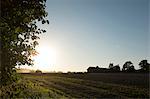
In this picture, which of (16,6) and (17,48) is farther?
(17,48)

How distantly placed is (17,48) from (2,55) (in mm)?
1126

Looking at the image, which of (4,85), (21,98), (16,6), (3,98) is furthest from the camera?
(4,85)

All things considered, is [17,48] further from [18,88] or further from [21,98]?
[21,98]

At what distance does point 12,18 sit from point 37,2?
1965 millimetres

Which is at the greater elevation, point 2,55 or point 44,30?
point 44,30

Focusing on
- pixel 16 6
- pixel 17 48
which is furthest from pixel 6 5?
pixel 17 48

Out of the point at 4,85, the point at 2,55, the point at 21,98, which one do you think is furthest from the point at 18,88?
the point at 21,98

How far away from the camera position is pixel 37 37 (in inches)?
808

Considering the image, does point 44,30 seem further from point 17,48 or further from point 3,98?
point 3,98

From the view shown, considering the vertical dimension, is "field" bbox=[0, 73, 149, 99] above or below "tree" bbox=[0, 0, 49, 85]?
below

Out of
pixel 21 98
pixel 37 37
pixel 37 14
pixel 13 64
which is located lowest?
pixel 21 98

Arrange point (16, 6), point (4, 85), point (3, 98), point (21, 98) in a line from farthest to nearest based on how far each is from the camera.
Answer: point (4, 85), point (16, 6), point (21, 98), point (3, 98)

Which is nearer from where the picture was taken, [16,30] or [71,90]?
[16,30]

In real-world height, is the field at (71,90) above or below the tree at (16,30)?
below
